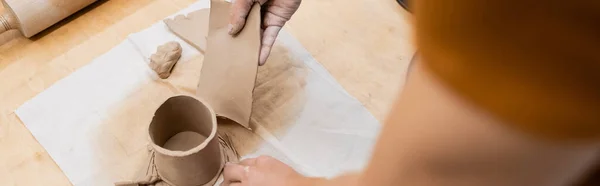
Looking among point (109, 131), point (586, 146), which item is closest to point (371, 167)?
point (586, 146)

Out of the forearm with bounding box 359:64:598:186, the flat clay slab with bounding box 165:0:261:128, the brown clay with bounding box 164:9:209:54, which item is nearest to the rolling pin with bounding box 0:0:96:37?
the brown clay with bounding box 164:9:209:54

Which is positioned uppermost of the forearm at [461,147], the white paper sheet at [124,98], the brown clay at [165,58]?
the forearm at [461,147]

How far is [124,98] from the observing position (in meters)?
1.08

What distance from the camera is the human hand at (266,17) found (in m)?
1.00

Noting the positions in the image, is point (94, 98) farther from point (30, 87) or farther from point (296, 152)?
point (296, 152)

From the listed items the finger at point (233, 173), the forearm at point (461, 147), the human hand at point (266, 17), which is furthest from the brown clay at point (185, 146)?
the forearm at point (461, 147)

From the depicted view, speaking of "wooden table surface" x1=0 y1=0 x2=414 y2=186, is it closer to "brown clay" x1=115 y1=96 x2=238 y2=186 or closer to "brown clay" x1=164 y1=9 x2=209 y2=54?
"brown clay" x1=164 y1=9 x2=209 y2=54

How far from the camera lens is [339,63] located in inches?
45.4

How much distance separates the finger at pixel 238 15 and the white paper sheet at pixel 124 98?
0.17 metres

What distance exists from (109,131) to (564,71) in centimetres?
89

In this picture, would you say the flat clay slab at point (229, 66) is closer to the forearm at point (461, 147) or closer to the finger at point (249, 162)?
the finger at point (249, 162)

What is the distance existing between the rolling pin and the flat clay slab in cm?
34

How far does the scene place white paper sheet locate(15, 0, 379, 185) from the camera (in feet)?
3.27

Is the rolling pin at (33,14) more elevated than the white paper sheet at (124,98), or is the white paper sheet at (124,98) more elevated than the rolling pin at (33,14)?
the rolling pin at (33,14)
